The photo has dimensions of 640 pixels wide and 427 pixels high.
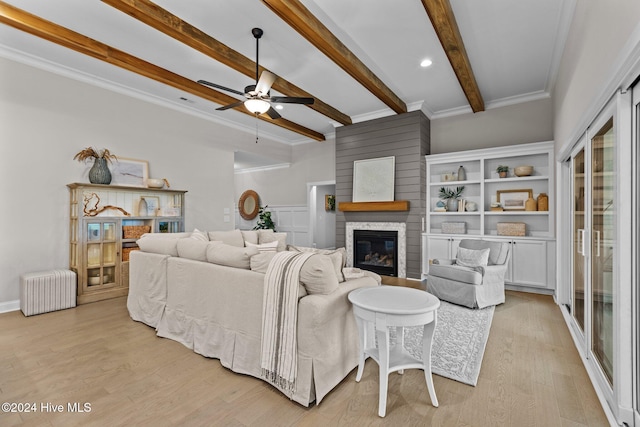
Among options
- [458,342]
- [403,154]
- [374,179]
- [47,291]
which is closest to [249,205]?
[374,179]

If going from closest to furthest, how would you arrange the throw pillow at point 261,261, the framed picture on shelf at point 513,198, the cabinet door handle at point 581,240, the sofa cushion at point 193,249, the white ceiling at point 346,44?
the throw pillow at point 261,261 → the cabinet door handle at point 581,240 → the sofa cushion at point 193,249 → the white ceiling at point 346,44 → the framed picture on shelf at point 513,198

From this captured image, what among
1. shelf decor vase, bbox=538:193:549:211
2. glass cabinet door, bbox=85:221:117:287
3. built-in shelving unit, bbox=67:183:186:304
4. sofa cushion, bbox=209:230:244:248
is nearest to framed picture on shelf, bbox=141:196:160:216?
built-in shelving unit, bbox=67:183:186:304

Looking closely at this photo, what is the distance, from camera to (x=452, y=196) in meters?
5.41

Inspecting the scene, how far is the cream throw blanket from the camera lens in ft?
6.34

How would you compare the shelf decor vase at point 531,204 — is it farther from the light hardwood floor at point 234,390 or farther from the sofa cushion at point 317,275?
the sofa cushion at point 317,275

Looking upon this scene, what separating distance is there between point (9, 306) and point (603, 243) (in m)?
5.97

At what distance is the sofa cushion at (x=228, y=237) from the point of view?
4.39 meters

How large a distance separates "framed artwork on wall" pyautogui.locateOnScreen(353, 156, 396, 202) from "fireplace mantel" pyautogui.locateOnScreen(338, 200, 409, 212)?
106 millimetres

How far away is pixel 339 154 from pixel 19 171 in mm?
4928

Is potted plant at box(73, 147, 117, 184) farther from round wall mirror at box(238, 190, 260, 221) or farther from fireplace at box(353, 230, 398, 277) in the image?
round wall mirror at box(238, 190, 260, 221)

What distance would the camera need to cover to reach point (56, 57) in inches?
150

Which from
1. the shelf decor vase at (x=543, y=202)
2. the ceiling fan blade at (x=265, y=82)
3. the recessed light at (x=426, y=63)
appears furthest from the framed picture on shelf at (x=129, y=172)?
the shelf decor vase at (x=543, y=202)

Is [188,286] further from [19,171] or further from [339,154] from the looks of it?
[339,154]

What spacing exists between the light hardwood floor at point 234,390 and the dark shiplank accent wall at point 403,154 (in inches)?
104
